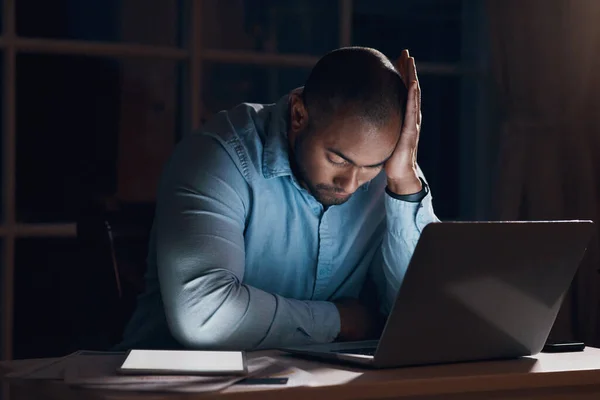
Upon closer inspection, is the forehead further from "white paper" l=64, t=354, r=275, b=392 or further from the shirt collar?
"white paper" l=64, t=354, r=275, b=392

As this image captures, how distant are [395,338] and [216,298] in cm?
37

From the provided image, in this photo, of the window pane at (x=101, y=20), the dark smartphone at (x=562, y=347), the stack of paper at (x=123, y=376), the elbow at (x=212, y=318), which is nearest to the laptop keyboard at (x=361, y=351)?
the stack of paper at (x=123, y=376)

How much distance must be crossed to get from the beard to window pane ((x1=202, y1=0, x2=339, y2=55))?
105cm

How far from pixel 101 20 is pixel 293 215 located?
1100 mm

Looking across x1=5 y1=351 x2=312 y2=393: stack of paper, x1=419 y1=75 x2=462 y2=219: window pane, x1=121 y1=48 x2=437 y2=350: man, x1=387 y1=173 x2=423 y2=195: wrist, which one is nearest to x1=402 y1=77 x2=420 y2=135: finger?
x1=121 y1=48 x2=437 y2=350: man

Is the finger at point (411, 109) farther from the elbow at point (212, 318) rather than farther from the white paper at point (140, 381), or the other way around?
the white paper at point (140, 381)

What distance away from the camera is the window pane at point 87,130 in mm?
2580

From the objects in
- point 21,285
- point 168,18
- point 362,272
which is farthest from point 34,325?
point 362,272

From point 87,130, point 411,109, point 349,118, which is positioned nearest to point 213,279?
point 349,118

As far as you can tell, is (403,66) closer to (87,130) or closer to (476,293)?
(476,293)

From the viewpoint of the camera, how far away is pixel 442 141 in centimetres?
309

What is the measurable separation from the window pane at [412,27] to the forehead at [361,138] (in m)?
1.28

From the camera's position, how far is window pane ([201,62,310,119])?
277 centimetres

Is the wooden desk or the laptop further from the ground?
the laptop
